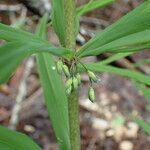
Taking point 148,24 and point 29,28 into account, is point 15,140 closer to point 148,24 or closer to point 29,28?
point 148,24

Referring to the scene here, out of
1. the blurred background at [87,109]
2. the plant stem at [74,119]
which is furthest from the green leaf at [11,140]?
the blurred background at [87,109]

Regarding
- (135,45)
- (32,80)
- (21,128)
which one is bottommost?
(21,128)

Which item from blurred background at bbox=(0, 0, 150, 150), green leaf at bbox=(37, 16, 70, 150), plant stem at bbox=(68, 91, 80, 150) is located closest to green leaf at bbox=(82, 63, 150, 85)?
green leaf at bbox=(37, 16, 70, 150)

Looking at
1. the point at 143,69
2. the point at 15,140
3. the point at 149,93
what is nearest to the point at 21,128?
the point at 143,69

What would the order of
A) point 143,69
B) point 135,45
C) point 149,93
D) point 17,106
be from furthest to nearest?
point 143,69, point 17,106, point 149,93, point 135,45

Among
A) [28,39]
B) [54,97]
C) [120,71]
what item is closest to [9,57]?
[28,39]

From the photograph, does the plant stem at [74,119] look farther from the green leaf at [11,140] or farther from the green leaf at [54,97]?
the green leaf at [11,140]

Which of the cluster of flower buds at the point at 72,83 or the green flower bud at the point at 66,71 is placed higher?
the green flower bud at the point at 66,71
